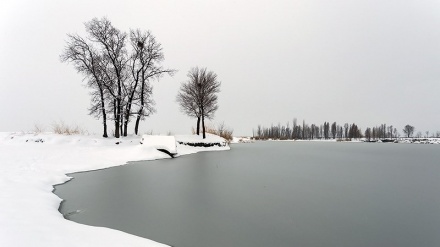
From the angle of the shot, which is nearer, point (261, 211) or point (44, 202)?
point (261, 211)

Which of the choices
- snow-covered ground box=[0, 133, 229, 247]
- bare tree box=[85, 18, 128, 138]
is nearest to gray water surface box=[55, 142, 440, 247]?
snow-covered ground box=[0, 133, 229, 247]

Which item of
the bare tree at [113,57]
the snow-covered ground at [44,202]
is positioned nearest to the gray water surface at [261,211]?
the snow-covered ground at [44,202]

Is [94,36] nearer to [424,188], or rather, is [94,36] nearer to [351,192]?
[351,192]

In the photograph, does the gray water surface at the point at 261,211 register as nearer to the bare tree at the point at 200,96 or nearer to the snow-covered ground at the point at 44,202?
the snow-covered ground at the point at 44,202

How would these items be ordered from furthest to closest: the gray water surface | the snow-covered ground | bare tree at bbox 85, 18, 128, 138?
bare tree at bbox 85, 18, 128, 138
the gray water surface
the snow-covered ground

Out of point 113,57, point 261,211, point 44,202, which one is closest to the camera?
point 261,211

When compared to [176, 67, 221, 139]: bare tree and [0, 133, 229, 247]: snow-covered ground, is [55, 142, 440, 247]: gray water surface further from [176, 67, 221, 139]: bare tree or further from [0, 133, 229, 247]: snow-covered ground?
[176, 67, 221, 139]: bare tree

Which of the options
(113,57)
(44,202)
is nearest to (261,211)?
(44,202)

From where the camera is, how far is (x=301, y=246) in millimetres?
3301

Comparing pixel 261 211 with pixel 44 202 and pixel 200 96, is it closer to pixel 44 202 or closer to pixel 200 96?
pixel 44 202

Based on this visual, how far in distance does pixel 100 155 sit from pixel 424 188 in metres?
15.1

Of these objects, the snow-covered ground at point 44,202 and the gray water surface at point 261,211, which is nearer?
the snow-covered ground at point 44,202

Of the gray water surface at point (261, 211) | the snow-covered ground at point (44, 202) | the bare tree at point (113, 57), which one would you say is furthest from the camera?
the bare tree at point (113, 57)

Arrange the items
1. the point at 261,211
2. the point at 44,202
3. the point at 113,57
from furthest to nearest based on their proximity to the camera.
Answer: the point at 113,57 → the point at 44,202 → the point at 261,211
